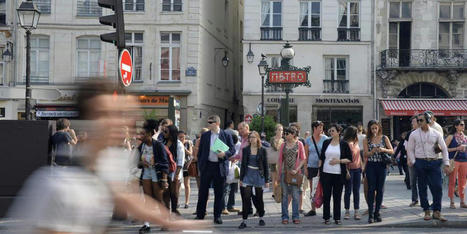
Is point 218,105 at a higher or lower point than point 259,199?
higher

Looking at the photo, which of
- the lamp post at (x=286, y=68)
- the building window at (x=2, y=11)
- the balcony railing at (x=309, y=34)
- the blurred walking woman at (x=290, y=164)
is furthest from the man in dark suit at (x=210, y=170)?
the building window at (x=2, y=11)

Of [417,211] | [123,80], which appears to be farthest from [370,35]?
[123,80]

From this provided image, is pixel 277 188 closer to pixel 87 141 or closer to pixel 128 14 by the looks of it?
pixel 87 141

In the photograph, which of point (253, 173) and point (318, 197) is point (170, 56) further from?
point (253, 173)

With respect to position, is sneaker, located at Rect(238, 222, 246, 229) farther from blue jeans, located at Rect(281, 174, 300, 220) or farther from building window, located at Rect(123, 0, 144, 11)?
building window, located at Rect(123, 0, 144, 11)

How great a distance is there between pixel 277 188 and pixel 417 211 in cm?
301

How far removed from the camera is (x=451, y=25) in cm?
3231

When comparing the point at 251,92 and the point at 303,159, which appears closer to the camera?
the point at 303,159

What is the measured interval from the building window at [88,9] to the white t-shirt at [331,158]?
77.5 ft

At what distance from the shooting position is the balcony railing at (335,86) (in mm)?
32719

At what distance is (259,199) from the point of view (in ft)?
34.6

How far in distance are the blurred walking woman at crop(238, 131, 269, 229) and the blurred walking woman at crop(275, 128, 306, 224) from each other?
0.38 meters

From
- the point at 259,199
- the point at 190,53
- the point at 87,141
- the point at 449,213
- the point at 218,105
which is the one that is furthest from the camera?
the point at 218,105

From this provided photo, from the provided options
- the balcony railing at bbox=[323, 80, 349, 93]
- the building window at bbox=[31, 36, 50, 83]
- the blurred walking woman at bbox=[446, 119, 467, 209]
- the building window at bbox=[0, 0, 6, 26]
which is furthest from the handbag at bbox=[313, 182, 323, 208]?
the building window at bbox=[0, 0, 6, 26]
